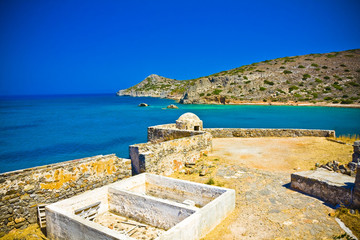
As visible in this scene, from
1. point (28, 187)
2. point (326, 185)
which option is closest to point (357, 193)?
point (326, 185)

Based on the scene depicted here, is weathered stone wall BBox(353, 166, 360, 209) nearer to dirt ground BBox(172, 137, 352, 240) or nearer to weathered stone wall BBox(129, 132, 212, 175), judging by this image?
dirt ground BBox(172, 137, 352, 240)

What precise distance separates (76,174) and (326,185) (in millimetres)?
8119

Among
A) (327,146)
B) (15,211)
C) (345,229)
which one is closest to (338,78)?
(327,146)

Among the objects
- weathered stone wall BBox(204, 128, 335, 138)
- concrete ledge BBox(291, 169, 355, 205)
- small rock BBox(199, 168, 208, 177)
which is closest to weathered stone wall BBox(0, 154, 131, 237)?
small rock BBox(199, 168, 208, 177)

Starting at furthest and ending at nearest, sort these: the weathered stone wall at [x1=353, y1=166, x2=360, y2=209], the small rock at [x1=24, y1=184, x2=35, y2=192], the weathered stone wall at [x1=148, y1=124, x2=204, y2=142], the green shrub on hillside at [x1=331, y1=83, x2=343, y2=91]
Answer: the green shrub on hillside at [x1=331, y1=83, x2=343, y2=91] → the weathered stone wall at [x1=148, y1=124, x2=204, y2=142] → the small rock at [x1=24, y1=184, x2=35, y2=192] → the weathered stone wall at [x1=353, y1=166, x2=360, y2=209]

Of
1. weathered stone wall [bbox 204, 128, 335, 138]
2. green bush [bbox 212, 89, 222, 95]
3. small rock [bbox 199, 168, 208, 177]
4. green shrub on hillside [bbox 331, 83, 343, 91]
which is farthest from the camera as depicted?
green bush [bbox 212, 89, 222, 95]

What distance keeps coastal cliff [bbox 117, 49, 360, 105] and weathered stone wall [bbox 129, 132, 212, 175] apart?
1921 inches

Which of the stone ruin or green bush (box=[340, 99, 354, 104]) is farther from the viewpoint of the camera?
green bush (box=[340, 99, 354, 104])

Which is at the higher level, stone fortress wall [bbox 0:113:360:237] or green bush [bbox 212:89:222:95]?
green bush [bbox 212:89:222:95]

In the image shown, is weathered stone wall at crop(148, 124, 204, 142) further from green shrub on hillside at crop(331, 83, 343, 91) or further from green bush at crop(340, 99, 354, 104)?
green shrub on hillside at crop(331, 83, 343, 91)

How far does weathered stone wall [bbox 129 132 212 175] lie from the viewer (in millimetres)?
10422

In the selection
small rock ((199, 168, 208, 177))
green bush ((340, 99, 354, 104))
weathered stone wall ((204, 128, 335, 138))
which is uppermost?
green bush ((340, 99, 354, 104))

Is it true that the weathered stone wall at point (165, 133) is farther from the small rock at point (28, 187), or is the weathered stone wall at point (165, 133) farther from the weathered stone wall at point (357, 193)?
the small rock at point (28, 187)

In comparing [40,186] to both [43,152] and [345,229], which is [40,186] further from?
[43,152]
